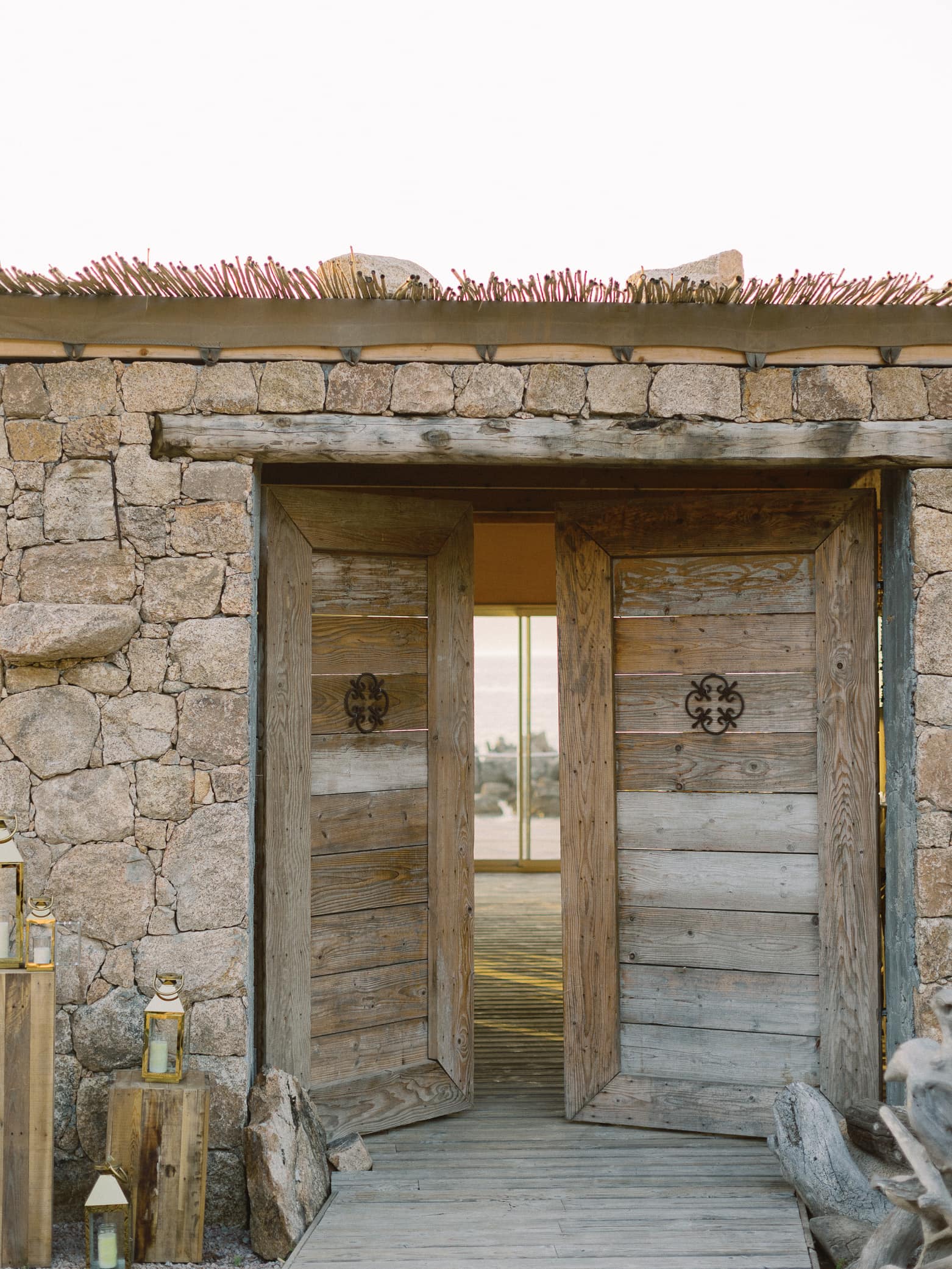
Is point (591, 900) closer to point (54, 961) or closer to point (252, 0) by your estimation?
point (54, 961)

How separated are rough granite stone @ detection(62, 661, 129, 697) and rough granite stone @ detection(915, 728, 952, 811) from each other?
2.70 metres

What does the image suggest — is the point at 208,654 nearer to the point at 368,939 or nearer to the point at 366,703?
the point at 366,703

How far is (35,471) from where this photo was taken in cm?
357

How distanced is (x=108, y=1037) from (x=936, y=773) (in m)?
2.88

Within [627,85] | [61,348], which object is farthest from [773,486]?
[627,85]

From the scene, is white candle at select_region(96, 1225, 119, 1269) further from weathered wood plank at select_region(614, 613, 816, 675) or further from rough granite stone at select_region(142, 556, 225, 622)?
weathered wood plank at select_region(614, 613, 816, 675)

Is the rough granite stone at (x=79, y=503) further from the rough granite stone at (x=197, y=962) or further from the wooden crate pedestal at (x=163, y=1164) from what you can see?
the wooden crate pedestal at (x=163, y=1164)

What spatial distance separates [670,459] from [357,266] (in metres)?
1.24

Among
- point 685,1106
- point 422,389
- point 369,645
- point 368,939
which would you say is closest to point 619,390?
point 422,389

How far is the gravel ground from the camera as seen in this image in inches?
123

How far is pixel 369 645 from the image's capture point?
4.07 m

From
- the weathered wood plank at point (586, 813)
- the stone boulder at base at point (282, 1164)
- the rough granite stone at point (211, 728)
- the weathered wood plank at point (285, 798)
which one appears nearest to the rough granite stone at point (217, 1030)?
the stone boulder at base at point (282, 1164)

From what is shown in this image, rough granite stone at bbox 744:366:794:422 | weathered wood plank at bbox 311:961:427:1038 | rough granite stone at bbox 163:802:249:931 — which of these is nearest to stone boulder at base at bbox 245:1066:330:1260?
weathered wood plank at bbox 311:961:427:1038

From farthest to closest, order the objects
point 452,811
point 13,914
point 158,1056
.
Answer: point 452,811
point 13,914
point 158,1056
